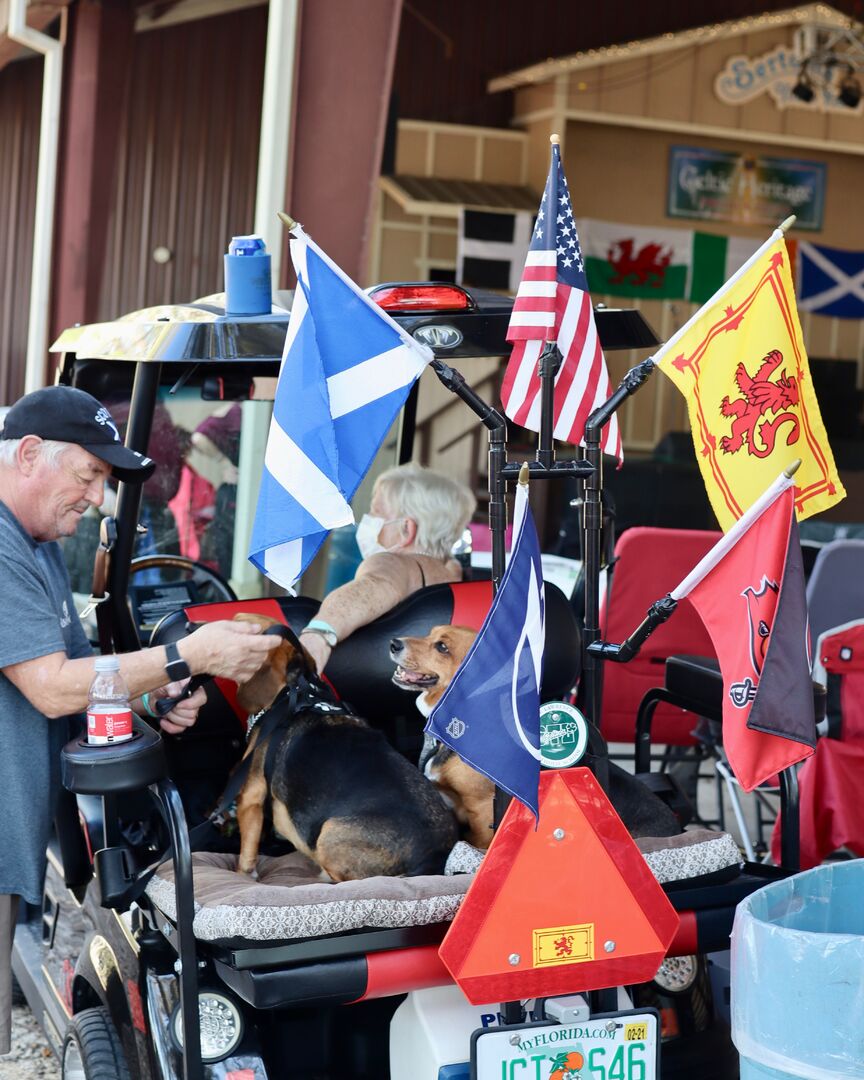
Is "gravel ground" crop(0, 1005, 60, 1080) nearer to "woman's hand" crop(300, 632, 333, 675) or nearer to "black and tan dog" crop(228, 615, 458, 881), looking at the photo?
"black and tan dog" crop(228, 615, 458, 881)

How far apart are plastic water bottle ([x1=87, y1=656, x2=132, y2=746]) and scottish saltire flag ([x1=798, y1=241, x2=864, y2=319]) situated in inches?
620

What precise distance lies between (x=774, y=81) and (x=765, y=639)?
592 inches

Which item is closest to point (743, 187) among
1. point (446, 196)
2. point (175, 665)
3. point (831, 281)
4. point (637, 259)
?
point (831, 281)

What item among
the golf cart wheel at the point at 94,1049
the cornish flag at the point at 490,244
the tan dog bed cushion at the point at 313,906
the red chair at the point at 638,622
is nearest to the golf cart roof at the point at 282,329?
the tan dog bed cushion at the point at 313,906

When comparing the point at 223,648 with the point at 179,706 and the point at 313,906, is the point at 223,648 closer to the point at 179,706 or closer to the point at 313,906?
the point at 179,706

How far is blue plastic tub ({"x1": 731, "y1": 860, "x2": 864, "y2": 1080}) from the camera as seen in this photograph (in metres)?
2.24

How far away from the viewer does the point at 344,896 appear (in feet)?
8.68

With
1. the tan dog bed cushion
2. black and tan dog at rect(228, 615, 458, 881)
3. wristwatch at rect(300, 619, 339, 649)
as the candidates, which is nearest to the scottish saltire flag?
wristwatch at rect(300, 619, 339, 649)

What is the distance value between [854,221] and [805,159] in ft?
3.78

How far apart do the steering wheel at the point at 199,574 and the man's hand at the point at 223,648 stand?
1483 millimetres

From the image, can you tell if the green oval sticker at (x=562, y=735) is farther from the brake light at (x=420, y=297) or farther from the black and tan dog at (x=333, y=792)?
the brake light at (x=420, y=297)

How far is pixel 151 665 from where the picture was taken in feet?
9.73

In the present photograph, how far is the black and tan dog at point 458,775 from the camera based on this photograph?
323 centimetres

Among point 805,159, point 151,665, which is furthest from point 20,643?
point 805,159
